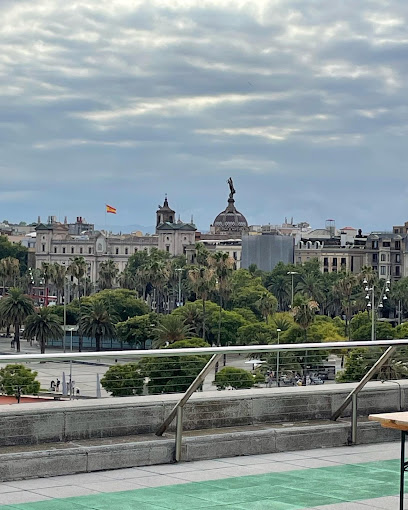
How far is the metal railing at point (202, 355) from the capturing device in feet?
28.8

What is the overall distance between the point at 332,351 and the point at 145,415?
2021 millimetres

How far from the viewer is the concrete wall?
9250 mm

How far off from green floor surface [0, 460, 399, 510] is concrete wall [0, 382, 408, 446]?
1.22 metres

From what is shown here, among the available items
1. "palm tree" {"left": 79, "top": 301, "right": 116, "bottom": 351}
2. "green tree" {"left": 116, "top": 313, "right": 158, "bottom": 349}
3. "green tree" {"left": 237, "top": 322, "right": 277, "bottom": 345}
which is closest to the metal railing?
"green tree" {"left": 237, "top": 322, "right": 277, "bottom": 345}

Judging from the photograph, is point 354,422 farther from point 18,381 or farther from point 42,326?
point 42,326

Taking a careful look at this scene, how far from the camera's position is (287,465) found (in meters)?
9.59

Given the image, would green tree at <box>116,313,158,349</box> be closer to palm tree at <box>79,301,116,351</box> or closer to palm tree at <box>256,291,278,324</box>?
palm tree at <box>79,301,116,351</box>

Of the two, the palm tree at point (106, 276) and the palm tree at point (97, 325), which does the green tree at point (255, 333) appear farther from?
the palm tree at point (106, 276)

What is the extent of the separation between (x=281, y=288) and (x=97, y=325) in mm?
60765

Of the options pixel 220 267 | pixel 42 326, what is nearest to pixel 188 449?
pixel 42 326

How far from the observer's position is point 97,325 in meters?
112

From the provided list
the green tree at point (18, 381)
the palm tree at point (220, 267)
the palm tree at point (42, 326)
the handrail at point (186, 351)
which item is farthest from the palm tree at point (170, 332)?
the green tree at point (18, 381)

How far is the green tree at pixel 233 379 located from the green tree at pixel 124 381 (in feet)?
2.29

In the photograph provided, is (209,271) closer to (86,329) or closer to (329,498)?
(86,329)
